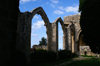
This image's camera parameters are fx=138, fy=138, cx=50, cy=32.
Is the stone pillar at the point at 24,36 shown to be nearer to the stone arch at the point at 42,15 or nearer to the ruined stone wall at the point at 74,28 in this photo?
the stone arch at the point at 42,15

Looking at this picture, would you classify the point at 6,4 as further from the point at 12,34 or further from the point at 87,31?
the point at 87,31

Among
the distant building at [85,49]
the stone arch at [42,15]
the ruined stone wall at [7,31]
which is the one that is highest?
the stone arch at [42,15]

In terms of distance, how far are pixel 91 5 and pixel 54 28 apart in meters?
4.37

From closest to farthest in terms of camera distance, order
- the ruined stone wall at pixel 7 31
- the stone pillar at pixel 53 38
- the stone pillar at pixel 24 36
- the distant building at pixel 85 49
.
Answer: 1. the ruined stone wall at pixel 7 31
2. the stone pillar at pixel 24 36
3. the stone pillar at pixel 53 38
4. the distant building at pixel 85 49

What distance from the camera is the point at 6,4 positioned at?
80 cm

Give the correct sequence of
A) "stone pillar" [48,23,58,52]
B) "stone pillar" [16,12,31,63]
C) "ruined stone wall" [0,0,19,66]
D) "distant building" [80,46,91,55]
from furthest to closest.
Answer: "distant building" [80,46,91,55] < "stone pillar" [48,23,58,52] < "stone pillar" [16,12,31,63] < "ruined stone wall" [0,0,19,66]

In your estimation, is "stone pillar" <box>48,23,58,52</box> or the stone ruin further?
"stone pillar" <box>48,23,58,52</box>

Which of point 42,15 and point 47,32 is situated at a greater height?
point 42,15

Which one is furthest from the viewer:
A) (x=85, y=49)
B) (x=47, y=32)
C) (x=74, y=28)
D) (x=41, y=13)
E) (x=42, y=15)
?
(x=85, y=49)

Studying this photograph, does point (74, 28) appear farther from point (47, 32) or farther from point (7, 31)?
point (7, 31)

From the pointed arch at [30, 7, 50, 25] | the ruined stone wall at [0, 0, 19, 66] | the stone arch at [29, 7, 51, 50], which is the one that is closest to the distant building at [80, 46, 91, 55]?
the stone arch at [29, 7, 51, 50]

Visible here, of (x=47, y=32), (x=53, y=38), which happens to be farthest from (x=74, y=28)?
(x=47, y=32)

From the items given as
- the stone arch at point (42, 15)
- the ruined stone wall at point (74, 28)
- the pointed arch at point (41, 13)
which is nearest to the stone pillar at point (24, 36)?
the stone arch at point (42, 15)

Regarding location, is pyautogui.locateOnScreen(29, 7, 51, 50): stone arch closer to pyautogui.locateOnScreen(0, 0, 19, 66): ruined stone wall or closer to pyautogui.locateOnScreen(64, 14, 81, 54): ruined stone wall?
pyautogui.locateOnScreen(64, 14, 81, 54): ruined stone wall
